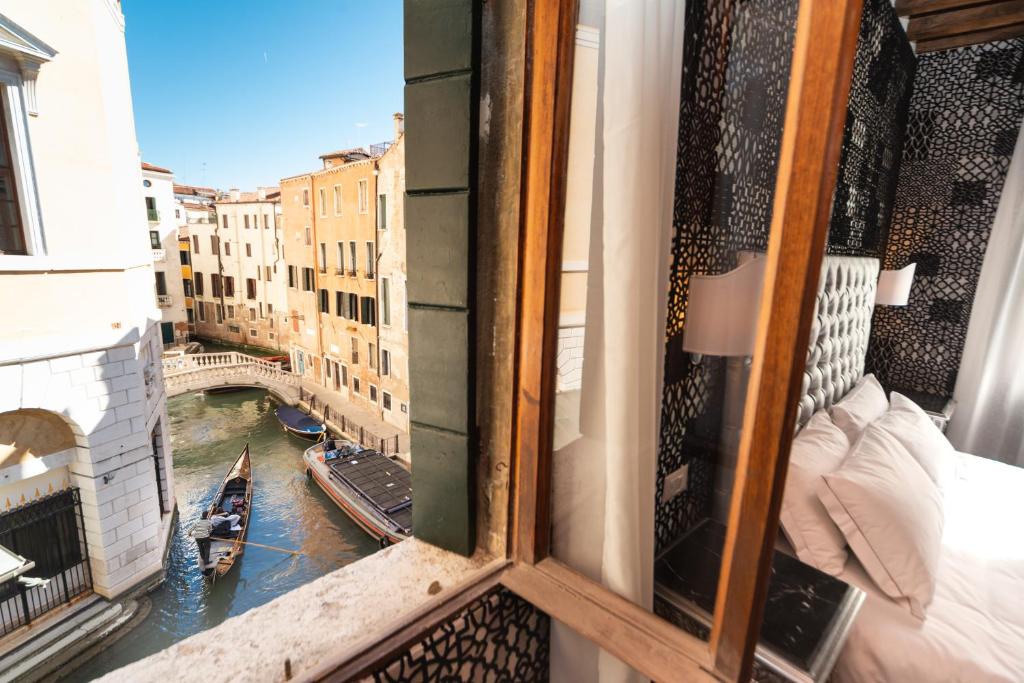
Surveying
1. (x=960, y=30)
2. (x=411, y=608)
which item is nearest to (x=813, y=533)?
(x=411, y=608)

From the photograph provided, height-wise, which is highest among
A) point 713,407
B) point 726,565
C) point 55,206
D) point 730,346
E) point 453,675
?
point 55,206

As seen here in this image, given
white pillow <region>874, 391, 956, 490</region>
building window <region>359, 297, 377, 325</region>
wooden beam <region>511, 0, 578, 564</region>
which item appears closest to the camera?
wooden beam <region>511, 0, 578, 564</region>

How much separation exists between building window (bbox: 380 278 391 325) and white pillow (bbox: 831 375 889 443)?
979 cm

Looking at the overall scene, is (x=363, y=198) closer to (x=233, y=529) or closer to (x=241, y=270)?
(x=233, y=529)

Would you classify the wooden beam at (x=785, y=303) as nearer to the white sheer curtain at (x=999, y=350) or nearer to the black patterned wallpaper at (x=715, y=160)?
the black patterned wallpaper at (x=715, y=160)

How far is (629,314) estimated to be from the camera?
0.88 metres

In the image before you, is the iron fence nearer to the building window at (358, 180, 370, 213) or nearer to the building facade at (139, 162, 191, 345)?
the building window at (358, 180, 370, 213)

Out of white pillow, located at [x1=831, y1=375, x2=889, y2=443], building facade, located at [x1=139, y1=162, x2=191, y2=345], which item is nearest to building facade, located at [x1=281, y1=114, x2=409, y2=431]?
building facade, located at [x1=139, y1=162, x2=191, y2=345]

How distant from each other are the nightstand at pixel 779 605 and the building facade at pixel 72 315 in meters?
5.95

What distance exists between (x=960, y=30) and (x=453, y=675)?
4291 mm

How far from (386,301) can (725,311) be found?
10822 mm

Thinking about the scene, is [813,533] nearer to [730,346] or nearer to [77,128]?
[730,346]

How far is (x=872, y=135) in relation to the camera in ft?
8.95

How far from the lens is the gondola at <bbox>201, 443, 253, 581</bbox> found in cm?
703
